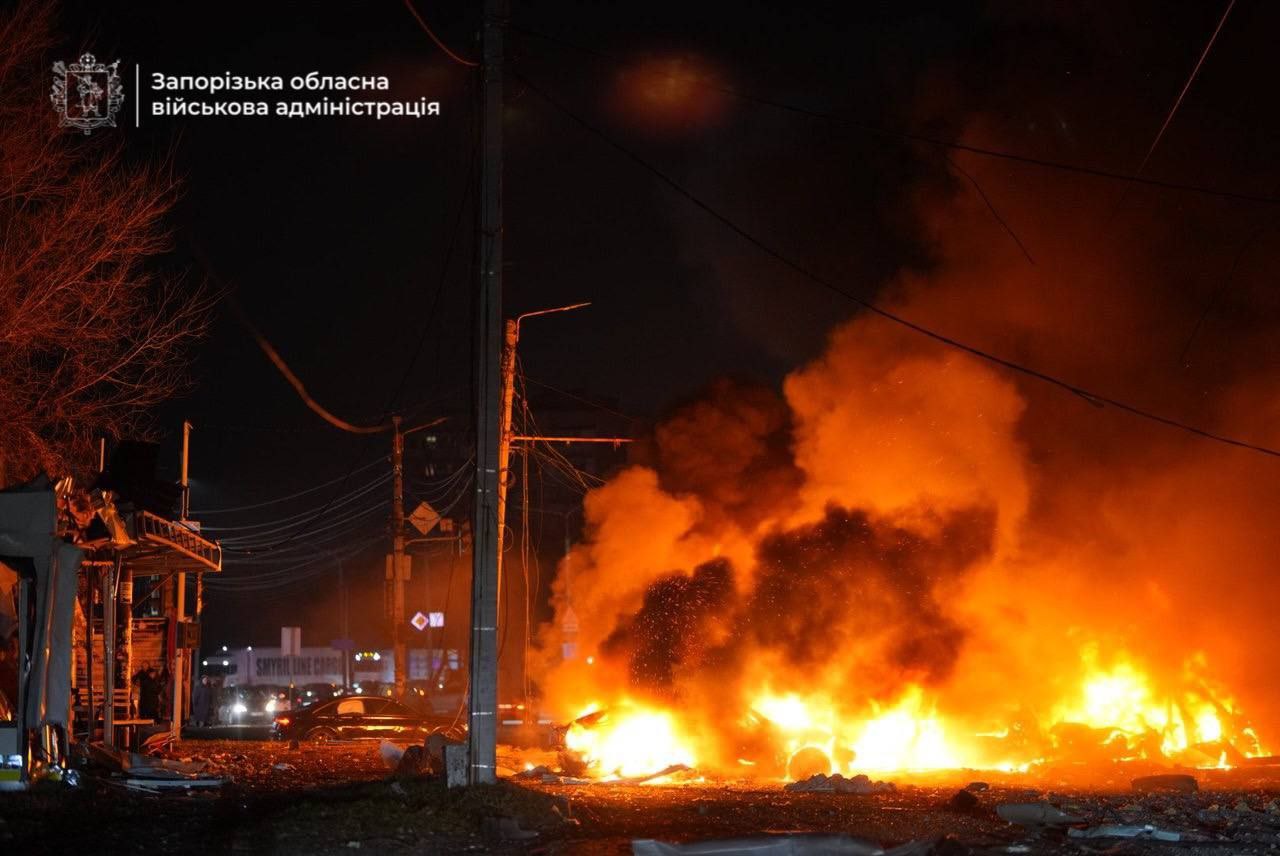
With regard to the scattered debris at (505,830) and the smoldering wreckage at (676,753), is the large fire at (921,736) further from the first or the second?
the scattered debris at (505,830)

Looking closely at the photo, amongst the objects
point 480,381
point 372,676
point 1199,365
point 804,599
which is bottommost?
point 372,676

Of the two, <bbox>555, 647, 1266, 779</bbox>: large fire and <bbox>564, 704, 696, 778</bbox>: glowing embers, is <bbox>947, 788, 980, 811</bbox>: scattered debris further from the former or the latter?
<bbox>564, 704, 696, 778</bbox>: glowing embers

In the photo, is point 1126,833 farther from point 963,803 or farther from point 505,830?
point 505,830

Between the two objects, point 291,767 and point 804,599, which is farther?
point 804,599

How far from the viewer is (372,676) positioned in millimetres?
65438

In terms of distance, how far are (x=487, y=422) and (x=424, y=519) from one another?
19.2m

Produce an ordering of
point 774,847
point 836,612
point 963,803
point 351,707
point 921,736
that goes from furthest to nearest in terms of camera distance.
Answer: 1. point 351,707
2. point 836,612
3. point 921,736
4. point 963,803
5. point 774,847

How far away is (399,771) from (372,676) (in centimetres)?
5178

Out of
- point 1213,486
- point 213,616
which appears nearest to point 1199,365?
point 1213,486

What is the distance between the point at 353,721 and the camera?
25.7 m

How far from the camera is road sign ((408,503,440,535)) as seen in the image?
3100 cm

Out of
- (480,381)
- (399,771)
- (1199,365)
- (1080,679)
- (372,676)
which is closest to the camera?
(480,381)

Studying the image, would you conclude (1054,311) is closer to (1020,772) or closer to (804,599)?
(804,599)

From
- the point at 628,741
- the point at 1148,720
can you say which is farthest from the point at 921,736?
the point at 628,741
